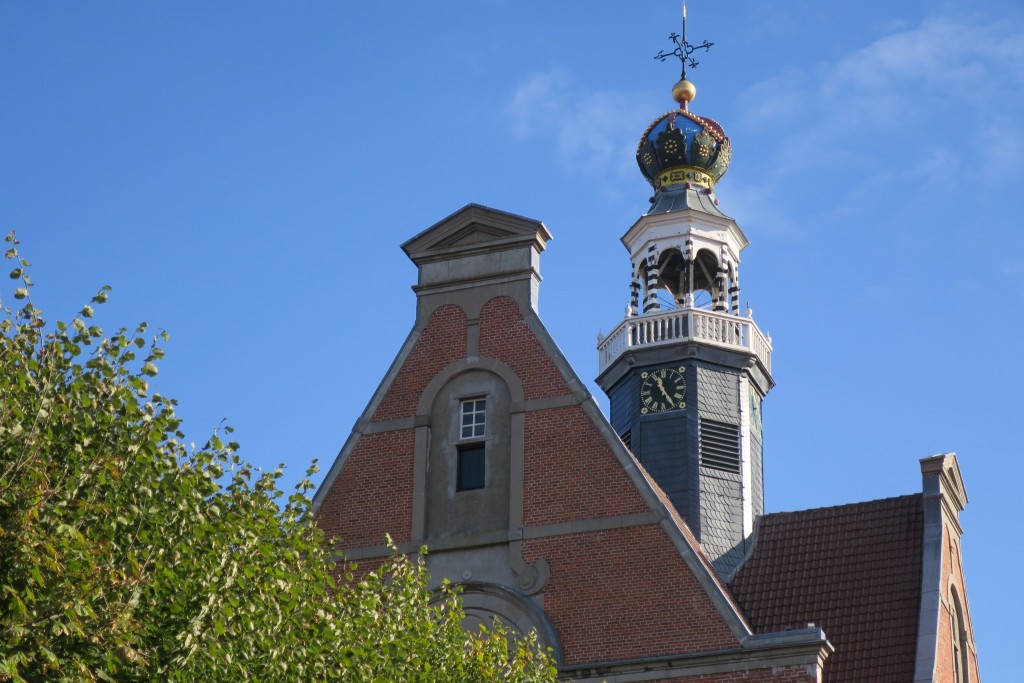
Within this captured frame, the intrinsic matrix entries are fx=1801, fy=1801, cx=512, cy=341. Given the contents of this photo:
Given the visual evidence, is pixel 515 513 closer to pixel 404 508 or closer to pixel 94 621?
pixel 404 508

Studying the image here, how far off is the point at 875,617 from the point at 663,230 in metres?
12.8

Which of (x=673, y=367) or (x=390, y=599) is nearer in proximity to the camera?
(x=390, y=599)

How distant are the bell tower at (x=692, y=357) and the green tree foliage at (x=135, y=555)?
14.4 meters

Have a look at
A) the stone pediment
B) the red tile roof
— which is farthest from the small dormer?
the red tile roof

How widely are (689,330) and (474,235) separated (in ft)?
29.5

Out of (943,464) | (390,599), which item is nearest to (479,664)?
(390,599)

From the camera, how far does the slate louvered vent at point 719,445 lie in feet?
119

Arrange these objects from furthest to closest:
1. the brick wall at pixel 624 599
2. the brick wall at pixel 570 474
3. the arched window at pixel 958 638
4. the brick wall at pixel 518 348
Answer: the arched window at pixel 958 638, the brick wall at pixel 518 348, the brick wall at pixel 570 474, the brick wall at pixel 624 599

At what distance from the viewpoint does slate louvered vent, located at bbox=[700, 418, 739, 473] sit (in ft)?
119

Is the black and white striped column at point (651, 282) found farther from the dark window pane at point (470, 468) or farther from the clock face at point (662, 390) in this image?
the dark window pane at point (470, 468)

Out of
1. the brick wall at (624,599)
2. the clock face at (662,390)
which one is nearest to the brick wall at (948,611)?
the brick wall at (624,599)

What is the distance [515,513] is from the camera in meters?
28.0

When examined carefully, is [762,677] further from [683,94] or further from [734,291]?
[683,94]

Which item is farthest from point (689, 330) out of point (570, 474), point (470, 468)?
point (570, 474)
